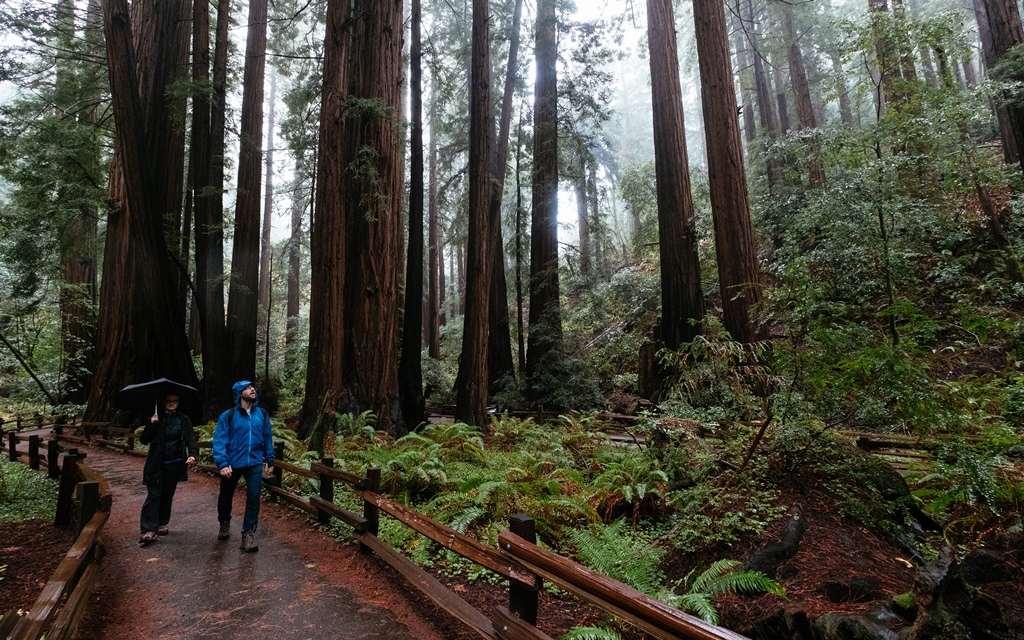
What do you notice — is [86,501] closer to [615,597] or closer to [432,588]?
[432,588]

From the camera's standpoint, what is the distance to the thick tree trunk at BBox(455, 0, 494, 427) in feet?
38.0

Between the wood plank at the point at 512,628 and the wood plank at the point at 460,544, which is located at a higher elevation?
the wood plank at the point at 460,544

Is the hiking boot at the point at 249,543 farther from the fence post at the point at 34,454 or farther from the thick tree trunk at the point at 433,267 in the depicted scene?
the thick tree trunk at the point at 433,267

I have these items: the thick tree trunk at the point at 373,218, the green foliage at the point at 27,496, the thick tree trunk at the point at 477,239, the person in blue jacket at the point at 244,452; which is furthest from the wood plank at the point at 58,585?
the thick tree trunk at the point at 477,239

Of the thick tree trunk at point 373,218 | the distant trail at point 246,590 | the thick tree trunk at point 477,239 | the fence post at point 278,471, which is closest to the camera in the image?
the distant trail at point 246,590

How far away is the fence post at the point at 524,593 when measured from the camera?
3.31 m

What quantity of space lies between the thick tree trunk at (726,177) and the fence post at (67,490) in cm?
1056

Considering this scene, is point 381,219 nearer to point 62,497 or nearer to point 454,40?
point 62,497

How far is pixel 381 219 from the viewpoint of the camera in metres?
10.4

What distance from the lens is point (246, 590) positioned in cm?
447

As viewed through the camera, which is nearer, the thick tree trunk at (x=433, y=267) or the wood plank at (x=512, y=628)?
the wood plank at (x=512, y=628)

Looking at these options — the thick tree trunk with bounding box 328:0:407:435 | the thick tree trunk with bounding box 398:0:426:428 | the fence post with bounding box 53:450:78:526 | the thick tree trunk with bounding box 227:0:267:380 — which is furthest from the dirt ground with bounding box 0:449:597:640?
the thick tree trunk with bounding box 227:0:267:380

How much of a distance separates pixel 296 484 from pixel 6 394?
29240 millimetres

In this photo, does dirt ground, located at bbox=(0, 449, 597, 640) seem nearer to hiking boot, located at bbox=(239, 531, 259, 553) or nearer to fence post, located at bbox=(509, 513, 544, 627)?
hiking boot, located at bbox=(239, 531, 259, 553)
